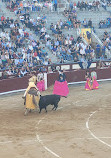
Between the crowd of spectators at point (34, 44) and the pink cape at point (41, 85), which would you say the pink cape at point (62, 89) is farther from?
the crowd of spectators at point (34, 44)

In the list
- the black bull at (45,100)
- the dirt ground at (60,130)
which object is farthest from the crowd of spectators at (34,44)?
the black bull at (45,100)

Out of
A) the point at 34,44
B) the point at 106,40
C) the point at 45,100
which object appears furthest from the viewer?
the point at 106,40

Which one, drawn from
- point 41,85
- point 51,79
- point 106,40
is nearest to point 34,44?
point 51,79

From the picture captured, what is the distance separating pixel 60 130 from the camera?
1313 centimetres

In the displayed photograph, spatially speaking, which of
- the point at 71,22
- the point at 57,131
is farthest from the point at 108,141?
the point at 71,22

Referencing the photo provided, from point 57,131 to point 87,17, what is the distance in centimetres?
2138

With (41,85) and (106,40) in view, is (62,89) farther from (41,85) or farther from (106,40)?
(106,40)

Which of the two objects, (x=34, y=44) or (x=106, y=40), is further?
(x=106, y=40)

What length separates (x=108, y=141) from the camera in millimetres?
11797

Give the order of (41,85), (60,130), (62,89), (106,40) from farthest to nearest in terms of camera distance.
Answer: (106,40) → (41,85) → (62,89) → (60,130)

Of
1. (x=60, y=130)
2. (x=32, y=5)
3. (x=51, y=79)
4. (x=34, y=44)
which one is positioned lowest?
(x=60, y=130)

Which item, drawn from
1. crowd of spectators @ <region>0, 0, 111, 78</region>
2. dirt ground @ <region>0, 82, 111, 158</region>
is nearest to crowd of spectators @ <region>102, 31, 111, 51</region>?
crowd of spectators @ <region>0, 0, 111, 78</region>

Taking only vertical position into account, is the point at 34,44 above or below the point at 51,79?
above

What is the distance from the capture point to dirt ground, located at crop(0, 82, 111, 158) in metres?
10.9
